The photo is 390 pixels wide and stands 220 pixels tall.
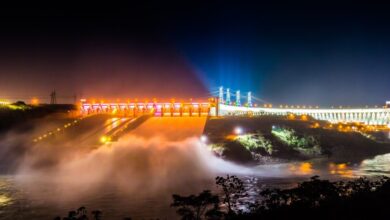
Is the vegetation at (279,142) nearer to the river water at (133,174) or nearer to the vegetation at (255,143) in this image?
the vegetation at (255,143)

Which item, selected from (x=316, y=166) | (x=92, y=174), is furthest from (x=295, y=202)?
(x=316, y=166)

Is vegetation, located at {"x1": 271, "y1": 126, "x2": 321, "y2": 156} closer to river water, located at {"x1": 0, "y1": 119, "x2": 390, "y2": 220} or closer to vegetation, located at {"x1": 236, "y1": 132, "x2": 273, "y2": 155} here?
river water, located at {"x1": 0, "y1": 119, "x2": 390, "y2": 220}

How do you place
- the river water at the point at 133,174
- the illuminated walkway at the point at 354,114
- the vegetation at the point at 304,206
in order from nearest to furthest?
1. the vegetation at the point at 304,206
2. the river water at the point at 133,174
3. the illuminated walkway at the point at 354,114

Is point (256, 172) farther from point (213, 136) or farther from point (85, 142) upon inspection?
point (85, 142)

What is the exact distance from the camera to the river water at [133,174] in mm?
20516

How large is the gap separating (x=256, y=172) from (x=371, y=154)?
25.9 metres

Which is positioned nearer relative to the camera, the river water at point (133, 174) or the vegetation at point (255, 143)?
the river water at point (133, 174)

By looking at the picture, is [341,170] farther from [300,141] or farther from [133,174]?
[133,174]

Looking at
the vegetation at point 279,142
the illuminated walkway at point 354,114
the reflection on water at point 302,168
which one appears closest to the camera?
the reflection on water at point 302,168

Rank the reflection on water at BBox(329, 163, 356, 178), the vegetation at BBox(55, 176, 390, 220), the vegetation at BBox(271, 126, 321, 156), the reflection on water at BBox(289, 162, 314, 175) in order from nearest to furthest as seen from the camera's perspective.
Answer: the vegetation at BBox(55, 176, 390, 220) → the reflection on water at BBox(329, 163, 356, 178) → the reflection on water at BBox(289, 162, 314, 175) → the vegetation at BBox(271, 126, 321, 156)

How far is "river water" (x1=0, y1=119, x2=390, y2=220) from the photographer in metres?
20.5

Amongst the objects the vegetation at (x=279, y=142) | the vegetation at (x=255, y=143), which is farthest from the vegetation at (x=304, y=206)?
the vegetation at (x=255, y=143)

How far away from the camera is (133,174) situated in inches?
1181

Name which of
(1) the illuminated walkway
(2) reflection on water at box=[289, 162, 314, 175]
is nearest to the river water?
(2) reflection on water at box=[289, 162, 314, 175]
